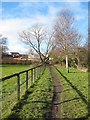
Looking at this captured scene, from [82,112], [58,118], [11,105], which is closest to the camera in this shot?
[58,118]

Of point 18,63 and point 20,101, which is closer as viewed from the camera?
point 20,101

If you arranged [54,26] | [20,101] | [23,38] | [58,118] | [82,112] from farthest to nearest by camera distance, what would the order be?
1. [23,38]
2. [54,26]
3. [20,101]
4. [82,112]
5. [58,118]

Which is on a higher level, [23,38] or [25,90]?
[23,38]

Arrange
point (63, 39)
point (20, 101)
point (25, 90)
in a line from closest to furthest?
point (20, 101) < point (25, 90) < point (63, 39)

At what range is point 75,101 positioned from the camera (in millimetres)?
8094

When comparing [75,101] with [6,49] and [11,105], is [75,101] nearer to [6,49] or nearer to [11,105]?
[11,105]

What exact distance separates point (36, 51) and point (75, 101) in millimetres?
68403

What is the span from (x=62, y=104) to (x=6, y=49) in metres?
81.1

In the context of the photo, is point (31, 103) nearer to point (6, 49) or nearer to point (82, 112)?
point (82, 112)

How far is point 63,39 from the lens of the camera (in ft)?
121

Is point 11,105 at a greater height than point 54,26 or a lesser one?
lesser

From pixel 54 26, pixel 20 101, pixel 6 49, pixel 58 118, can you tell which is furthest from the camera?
pixel 6 49

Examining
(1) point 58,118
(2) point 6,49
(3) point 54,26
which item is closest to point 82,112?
(1) point 58,118

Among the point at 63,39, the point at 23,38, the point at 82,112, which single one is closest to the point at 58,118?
the point at 82,112
